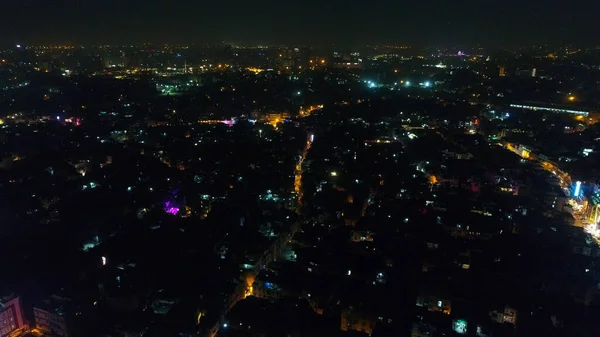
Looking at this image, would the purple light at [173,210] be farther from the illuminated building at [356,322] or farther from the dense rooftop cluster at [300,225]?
the illuminated building at [356,322]

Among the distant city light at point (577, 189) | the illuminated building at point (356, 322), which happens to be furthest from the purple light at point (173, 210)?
the distant city light at point (577, 189)

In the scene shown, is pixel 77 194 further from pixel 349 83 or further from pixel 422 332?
pixel 349 83

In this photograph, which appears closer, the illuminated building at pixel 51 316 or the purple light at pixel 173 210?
the illuminated building at pixel 51 316

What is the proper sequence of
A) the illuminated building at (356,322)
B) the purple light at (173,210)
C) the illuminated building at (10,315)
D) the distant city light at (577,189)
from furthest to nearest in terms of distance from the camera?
the distant city light at (577,189) → the purple light at (173,210) → the illuminated building at (356,322) → the illuminated building at (10,315)

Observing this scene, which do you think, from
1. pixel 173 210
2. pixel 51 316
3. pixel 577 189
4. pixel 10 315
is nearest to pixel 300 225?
pixel 173 210

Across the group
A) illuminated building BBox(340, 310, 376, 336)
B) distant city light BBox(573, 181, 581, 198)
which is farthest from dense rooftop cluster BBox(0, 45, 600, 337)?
distant city light BBox(573, 181, 581, 198)

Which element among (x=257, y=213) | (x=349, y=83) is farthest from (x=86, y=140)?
(x=349, y=83)
